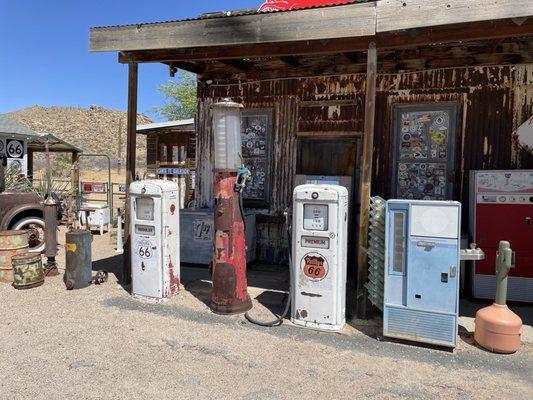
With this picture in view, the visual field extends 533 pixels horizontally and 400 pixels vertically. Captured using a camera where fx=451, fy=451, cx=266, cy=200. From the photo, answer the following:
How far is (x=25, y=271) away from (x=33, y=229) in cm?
231

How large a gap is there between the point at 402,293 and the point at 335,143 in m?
3.74

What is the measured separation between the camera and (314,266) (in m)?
4.93

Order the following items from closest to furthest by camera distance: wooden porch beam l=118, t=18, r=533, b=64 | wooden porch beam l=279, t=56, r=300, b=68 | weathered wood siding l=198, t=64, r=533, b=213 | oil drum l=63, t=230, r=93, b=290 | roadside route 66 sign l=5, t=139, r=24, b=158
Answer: wooden porch beam l=118, t=18, r=533, b=64 < oil drum l=63, t=230, r=93, b=290 < weathered wood siding l=198, t=64, r=533, b=213 < wooden porch beam l=279, t=56, r=300, b=68 < roadside route 66 sign l=5, t=139, r=24, b=158

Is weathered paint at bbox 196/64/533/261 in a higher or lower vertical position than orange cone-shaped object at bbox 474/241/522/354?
higher

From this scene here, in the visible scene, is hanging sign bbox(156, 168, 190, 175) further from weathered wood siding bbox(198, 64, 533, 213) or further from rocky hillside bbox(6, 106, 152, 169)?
rocky hillside bbox(6, 106, 152, 169)

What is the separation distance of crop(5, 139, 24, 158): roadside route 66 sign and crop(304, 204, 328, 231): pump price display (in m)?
13.6

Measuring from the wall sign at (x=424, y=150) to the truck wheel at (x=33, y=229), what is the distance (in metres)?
6.60

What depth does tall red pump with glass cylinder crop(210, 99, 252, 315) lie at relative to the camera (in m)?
5.33

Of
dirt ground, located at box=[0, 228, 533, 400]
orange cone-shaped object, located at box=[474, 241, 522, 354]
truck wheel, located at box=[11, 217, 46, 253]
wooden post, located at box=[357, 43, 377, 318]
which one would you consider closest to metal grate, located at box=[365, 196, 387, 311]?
wooden post, located at box=[357, 43, 377, 318]

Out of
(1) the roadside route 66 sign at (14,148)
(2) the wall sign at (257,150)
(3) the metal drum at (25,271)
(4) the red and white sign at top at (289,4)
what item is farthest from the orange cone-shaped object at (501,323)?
(1) the roadside route 66 sign at (14,148)

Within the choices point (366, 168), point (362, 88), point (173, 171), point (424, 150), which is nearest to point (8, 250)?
point (366, 168)

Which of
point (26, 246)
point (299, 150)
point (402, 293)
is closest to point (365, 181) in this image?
point (402, 293)

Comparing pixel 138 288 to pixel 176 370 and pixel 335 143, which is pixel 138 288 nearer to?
pixel 176 370

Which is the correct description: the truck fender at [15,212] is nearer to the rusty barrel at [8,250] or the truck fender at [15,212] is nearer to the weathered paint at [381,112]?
the rusty barrel at [8,250]
